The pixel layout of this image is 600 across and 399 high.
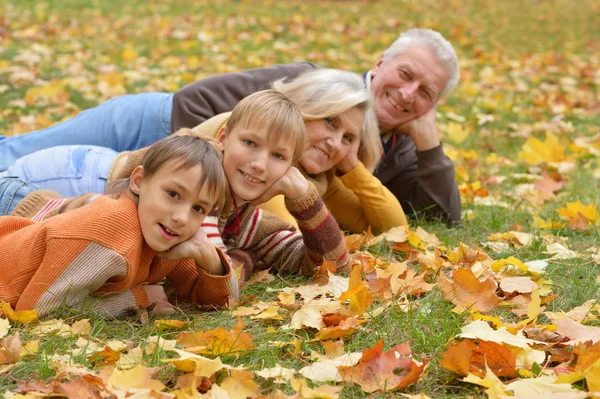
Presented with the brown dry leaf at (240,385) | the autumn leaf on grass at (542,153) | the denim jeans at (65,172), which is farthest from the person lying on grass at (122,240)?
the autumn leaf on grass at (542,153)

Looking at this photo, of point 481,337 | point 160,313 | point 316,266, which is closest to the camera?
point 481,337

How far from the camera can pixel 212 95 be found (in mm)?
4023

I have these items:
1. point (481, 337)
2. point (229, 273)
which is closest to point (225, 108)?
point (229, 273)

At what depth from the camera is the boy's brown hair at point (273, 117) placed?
2.76 m

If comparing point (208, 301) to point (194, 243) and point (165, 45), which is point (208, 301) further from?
point (165, 45)

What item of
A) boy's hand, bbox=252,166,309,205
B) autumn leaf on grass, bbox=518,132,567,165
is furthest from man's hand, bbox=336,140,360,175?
autumn leaf on grass, bbox=518,132,567,165

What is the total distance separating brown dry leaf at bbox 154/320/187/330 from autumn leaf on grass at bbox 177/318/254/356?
16 cm

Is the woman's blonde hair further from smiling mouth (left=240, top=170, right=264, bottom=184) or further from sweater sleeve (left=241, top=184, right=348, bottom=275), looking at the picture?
smiling mouth (left=240, top=170, right=264, bottom=184)

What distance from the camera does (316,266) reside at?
303cm

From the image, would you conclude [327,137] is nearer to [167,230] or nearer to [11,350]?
[167,230]

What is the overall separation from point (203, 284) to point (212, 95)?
1.68 m

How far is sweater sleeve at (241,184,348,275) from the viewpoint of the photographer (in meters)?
2.94

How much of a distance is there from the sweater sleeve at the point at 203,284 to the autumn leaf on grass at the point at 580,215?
193cm

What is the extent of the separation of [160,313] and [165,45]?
22.0ft
